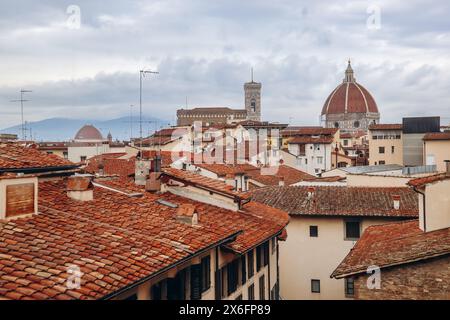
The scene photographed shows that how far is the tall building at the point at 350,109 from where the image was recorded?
150750 millimetres

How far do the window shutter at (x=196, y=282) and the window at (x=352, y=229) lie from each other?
16.0 m

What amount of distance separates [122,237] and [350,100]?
5860 inches

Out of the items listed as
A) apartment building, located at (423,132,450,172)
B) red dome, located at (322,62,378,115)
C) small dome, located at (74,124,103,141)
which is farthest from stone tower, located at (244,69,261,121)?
apartment building, located at (423,132,450,172)

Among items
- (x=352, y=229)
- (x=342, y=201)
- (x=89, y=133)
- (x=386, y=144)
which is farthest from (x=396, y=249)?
(x=89, y=133)

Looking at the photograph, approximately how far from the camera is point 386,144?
228ft

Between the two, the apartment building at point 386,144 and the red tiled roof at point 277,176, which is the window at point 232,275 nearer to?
the red tiled roof at point 277,176

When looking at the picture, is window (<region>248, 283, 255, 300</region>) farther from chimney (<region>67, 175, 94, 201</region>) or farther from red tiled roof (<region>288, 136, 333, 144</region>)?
red tiled roof (<region>288, 136, 333, 144</region>)

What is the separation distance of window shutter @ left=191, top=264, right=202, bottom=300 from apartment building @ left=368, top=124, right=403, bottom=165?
5984cm

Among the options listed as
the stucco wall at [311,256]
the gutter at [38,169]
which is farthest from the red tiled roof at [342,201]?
the gutter at [38,169]

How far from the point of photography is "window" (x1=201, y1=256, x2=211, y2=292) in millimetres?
12542
